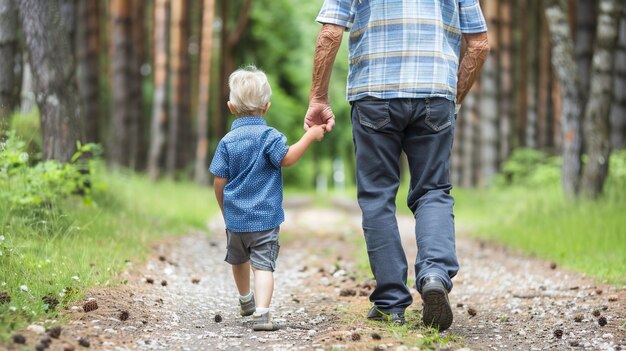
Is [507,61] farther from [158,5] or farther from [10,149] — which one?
[10,149]

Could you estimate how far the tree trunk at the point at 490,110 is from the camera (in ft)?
58.0

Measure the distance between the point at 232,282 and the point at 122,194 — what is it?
139 inches

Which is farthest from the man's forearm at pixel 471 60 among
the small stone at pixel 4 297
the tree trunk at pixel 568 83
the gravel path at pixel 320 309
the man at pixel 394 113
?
the tree trunk at pixel 568 83

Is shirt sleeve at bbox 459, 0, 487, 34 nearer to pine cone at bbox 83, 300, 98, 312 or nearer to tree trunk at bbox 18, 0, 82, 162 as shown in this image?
pine cone at bbox 83, 300, 98, 312

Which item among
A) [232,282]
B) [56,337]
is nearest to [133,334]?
[56,337]

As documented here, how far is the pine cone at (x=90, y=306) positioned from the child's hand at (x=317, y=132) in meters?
1.60

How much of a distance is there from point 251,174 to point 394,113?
93 centimetres

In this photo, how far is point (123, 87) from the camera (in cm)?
1703

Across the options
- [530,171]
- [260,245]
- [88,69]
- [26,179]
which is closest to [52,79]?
[26,179]

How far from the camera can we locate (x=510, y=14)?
64.7 feet

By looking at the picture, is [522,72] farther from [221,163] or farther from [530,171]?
[221,163]

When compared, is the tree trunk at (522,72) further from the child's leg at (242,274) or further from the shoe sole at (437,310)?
the shoe sole at (437,310)

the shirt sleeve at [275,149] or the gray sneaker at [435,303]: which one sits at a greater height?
the shirt sleeve at [275,149]

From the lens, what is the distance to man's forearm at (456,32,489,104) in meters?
4.87
